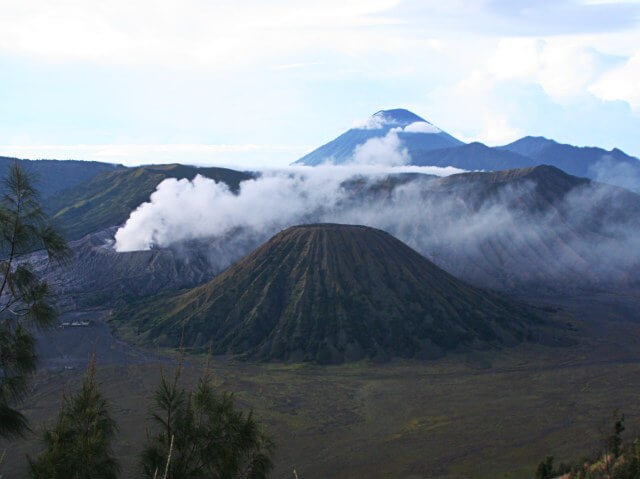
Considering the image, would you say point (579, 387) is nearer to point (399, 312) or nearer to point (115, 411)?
point (399, 312)

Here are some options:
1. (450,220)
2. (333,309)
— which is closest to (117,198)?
(450,220)

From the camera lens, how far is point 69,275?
131000mm

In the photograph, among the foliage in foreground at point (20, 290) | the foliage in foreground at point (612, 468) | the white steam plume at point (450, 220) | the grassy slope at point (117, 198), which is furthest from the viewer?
the grassy slope at point (117, 198)

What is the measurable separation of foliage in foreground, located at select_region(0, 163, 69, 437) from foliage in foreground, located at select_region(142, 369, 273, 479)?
10.4 ft

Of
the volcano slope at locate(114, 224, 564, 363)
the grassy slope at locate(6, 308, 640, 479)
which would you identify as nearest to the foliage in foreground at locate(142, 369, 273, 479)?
the grassy slope at locate(6, 308, 640, 479)

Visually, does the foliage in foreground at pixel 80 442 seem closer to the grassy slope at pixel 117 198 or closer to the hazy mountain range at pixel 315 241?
the hazy mountain range at pixel 315 241

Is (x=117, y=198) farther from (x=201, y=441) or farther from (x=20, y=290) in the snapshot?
(x=201, y=441)

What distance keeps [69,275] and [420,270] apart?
7398cm

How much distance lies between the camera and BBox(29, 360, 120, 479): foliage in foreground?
13.3 m

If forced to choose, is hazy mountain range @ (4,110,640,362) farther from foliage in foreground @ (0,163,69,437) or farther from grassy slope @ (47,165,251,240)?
foliage in foreground @ (0,163,69,437)

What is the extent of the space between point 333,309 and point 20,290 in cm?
7714

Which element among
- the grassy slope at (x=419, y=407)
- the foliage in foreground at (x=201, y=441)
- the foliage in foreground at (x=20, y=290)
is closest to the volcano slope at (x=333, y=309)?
the grassy slope at (x=419, y=407)

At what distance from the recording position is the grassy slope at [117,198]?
547 ft

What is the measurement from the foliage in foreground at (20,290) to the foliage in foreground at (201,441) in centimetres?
317
